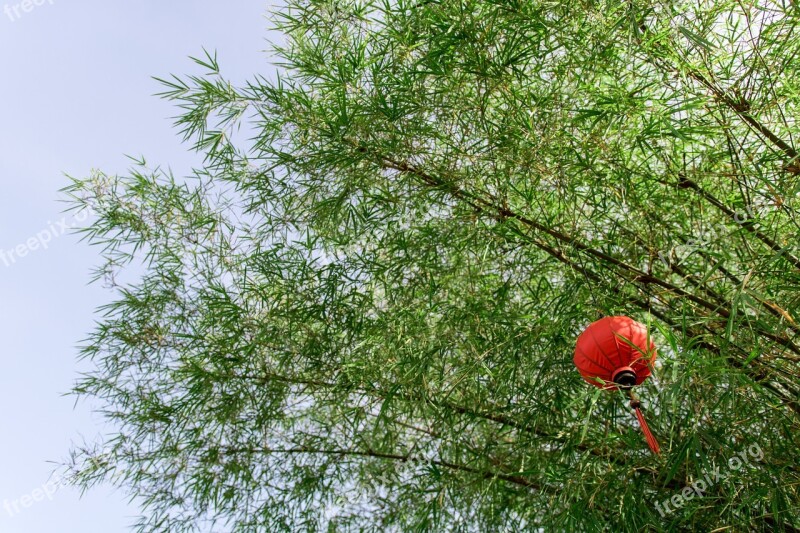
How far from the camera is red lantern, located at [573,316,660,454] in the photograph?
6.53ft

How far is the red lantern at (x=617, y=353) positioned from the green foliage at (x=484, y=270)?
0.29 feet

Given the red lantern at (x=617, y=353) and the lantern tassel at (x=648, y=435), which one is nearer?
the lantern tassel at (x=648, y=435)

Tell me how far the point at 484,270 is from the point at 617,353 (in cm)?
109

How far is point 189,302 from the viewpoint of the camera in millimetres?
3797

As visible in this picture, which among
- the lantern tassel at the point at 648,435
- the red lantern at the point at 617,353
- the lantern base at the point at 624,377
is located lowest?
the lantern tassel at the point at 648,435

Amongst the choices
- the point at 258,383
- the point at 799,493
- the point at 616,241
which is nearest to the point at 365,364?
the point at 258,383

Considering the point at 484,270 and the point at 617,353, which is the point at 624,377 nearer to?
the point at 617,353

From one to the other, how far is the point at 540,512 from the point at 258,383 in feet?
4.76

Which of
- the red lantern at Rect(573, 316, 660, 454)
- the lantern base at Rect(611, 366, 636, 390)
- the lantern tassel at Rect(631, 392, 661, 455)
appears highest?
the red lantern at Rect(573, 316, 660, 454)

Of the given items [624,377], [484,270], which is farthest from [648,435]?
[484,270]

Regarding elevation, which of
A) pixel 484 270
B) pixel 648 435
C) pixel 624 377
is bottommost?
pixel 648 435

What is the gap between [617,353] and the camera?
6.55 ft

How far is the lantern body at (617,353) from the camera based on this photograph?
6.53ft

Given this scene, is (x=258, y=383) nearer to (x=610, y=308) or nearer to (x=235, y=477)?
(x=235, y=477)
